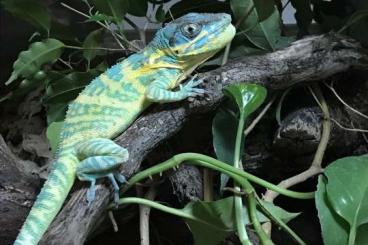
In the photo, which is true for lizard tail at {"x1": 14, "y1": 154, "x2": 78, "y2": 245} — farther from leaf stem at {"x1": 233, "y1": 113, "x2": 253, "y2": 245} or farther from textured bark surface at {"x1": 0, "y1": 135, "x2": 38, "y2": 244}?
leaf stem at {"x1": 233, "y1": 113, "x2": 253, "y2": 245}

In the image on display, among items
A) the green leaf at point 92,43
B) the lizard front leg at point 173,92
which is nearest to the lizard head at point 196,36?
the lizard front leg at point 173,92

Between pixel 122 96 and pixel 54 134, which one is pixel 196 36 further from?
pixel 54 134

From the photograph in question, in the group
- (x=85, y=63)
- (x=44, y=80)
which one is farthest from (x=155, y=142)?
(x=85, y=63)

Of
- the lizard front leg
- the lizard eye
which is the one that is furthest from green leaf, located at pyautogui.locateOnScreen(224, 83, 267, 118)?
the lizard eye

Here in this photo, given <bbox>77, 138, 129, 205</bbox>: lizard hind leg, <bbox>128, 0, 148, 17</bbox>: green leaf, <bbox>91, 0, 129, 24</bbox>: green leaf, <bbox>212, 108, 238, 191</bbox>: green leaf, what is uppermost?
<bbox>91, 0, 129, 24</bbox>: green leaf

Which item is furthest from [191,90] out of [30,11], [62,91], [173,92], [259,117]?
[30,11]
